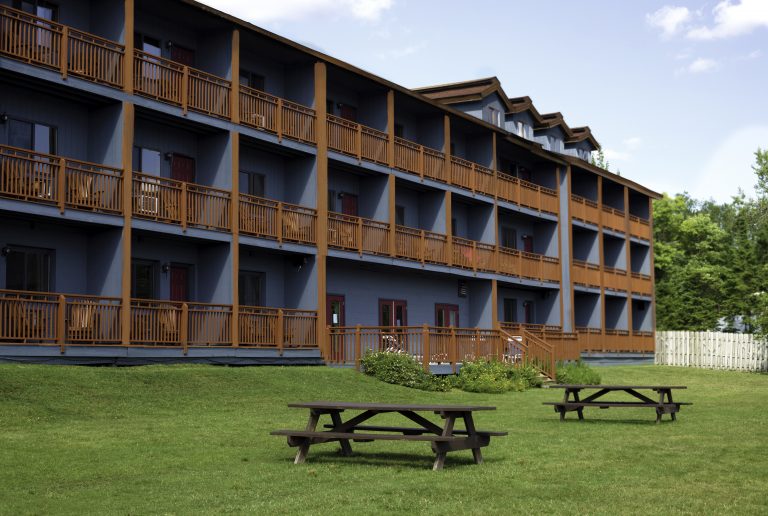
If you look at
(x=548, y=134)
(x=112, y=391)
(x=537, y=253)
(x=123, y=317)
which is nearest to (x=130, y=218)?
(x=123, y=317)

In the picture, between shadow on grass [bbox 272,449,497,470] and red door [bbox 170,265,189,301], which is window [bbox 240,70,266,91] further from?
shadow on grass [bbox 272,449,497,470]

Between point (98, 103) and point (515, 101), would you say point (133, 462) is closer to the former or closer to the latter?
point (98, 103)

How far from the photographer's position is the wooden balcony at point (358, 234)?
32688 millimetres

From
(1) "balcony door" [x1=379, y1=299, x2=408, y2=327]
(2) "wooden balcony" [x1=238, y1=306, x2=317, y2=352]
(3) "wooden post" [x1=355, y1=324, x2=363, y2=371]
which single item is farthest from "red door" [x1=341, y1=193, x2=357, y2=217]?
(3) "wooden post" [x1=355, y1=324, x2=363, y2=371]

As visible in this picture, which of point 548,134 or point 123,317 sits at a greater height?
point 548,134

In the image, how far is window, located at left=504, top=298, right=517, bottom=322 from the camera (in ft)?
149

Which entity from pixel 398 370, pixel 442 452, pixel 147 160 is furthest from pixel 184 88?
pixel 442 452

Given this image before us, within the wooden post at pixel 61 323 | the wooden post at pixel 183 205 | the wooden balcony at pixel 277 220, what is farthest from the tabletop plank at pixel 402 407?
the wooden balcony at pixel 277 220

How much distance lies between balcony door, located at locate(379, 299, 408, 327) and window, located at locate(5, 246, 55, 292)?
1430cm

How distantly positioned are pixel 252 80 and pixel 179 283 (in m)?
7.51

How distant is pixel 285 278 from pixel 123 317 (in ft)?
27.7

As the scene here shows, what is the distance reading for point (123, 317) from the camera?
81.1 ft

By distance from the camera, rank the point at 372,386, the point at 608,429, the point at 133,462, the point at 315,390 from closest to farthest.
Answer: the point at 133,462, the point at 608,429, the point at 315,390, the point at 372,386

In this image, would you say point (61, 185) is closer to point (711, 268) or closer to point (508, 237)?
point (508, 237)
